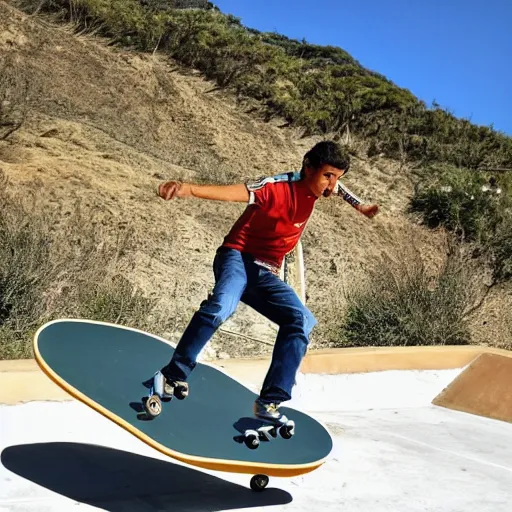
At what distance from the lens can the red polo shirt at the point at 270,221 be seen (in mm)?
3490

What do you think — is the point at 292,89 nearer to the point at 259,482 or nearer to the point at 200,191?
the point at 200,191

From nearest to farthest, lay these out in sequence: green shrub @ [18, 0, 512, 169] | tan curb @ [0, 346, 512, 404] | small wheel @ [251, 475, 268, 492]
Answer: small wheel @ [251, 475, 268, 492]
tan curb @ [0, 346, 512, 404]
green shrub @ [18, 0, 512, 169]

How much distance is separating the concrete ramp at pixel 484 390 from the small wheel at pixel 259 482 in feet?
9.02

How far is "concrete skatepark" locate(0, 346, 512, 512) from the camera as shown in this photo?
11.0 feet

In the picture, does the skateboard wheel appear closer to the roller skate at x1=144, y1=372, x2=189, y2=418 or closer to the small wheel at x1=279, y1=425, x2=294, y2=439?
the small wheel at x1=279, y1=425, x2=294, y2=439

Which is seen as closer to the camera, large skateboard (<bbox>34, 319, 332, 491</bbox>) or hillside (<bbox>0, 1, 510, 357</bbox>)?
large skateboard (<bbox>34, 319, 332, 491</bbox>)

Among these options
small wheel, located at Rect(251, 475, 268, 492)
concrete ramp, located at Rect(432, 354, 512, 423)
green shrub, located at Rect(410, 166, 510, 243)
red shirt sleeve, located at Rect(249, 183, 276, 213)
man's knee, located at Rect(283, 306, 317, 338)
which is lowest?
small wheel, located at Rect(251, 475, 268, 492)

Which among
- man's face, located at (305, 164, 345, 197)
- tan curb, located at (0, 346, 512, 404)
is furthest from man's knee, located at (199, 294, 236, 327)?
tan curb, located at (0, 346, 512, 404)

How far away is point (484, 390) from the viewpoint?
5.83 m

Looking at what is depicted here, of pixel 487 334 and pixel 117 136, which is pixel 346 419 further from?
pixel 117 136

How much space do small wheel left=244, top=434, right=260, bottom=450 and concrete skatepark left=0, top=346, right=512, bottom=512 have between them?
0.37 metres

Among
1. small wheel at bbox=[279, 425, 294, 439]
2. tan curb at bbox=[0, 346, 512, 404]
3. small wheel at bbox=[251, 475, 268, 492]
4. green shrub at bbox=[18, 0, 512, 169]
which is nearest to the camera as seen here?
small wheel at bbox=[279, 425, 294, 439]

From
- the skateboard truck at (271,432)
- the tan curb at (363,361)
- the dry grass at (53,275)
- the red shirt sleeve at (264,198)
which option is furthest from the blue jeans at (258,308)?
the dry grass at (53,275)

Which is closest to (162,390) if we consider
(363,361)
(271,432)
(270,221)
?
(271,432)
